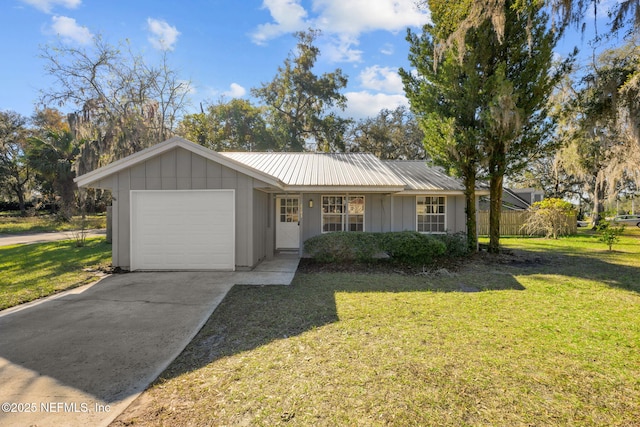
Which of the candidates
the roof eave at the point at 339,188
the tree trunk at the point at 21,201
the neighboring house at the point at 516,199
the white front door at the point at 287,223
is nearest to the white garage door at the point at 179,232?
the roof eave at the point at 339,188

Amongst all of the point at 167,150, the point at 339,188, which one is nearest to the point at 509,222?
the point at 339,188

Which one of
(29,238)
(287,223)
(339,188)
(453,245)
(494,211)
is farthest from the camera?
(29,238)

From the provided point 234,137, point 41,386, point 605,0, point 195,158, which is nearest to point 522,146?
point 605,0

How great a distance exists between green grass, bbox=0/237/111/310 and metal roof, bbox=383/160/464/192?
9.70 m

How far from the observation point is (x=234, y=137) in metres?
27.5

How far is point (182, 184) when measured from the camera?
7.74 meters

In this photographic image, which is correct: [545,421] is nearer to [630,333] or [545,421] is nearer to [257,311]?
[630,333]

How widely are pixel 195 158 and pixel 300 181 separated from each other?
3.20 meters

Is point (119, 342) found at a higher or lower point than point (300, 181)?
lower

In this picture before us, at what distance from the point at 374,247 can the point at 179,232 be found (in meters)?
5.25

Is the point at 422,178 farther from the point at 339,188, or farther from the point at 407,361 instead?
the point at 407,361

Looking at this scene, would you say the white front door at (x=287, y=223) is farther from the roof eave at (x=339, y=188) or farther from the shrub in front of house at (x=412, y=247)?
the shrub in front of house at (x=412, y=247)

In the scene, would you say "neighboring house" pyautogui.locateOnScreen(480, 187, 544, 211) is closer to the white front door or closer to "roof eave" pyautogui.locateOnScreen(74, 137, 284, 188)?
the white front door

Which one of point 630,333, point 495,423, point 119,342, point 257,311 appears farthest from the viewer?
point 257,311
